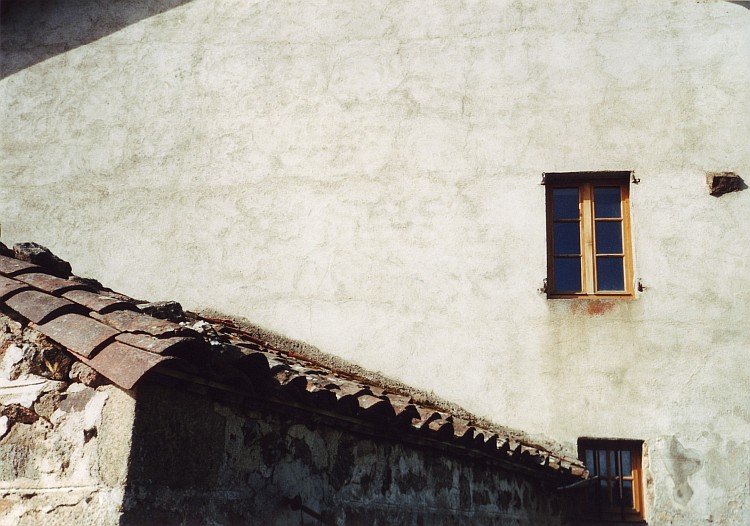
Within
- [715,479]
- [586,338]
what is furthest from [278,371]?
[715,479]

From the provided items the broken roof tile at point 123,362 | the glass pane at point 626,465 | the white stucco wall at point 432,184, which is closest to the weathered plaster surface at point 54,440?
the broken roof tile at point 123,362

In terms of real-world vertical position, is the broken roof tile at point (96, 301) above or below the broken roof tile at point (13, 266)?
below

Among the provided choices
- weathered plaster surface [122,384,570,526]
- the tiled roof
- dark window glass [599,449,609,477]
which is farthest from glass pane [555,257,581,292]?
the tiled roof

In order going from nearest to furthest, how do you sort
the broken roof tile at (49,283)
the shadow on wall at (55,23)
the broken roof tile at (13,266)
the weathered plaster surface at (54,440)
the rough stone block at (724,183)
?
the weathered plaster surface at (54,440) < the broken roof tile at (49,283) < the broken roof tile at (13,266) < the rough stone block at (724,183) < the shadow on wall at (55,23)

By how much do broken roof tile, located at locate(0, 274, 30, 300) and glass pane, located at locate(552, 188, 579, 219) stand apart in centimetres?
520

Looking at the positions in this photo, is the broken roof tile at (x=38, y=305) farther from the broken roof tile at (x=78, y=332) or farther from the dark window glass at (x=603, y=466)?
the dark window glass at (x=603, y=466)

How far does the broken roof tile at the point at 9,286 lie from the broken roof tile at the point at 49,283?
1.7 inches

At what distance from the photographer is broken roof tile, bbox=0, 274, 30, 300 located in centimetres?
321

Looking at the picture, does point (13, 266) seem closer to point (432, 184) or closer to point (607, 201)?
point (432, 184)

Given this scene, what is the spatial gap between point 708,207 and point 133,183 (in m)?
5.44

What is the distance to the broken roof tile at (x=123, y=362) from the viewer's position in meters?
2.63

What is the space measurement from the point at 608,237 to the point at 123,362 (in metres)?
5.55

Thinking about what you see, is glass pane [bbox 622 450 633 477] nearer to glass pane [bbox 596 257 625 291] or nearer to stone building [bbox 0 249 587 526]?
glass pane [bbox 596 257 625 291]

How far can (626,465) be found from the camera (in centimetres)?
689
